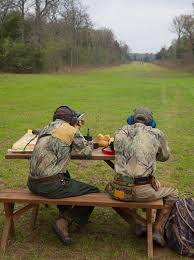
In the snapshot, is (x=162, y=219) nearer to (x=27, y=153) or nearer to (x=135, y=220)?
(x=135, y=220)

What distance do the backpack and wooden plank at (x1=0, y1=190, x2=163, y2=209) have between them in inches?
12.1

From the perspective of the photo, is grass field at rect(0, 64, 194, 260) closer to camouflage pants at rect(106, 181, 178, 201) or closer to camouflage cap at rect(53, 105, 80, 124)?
camouflage pants at rect(106, 181, 178, 201)

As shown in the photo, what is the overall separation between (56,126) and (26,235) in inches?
55.0

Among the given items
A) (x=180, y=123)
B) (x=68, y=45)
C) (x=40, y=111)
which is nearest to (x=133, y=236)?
(x=180, y=123)

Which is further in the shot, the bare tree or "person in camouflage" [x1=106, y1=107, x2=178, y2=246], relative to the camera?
the bare tree

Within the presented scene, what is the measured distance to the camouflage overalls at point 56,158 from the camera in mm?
5074

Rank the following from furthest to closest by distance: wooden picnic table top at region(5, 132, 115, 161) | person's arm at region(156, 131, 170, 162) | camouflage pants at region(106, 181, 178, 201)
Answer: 1. wooden picnic table top at region(5, 132, 115, 161)
2. person's arm at region(156, 131, 170, 162)
3. camouflage pants at region(106, 181, 178, 201)

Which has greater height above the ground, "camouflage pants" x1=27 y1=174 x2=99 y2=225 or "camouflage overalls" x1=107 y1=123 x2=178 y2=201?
"camouflage overalls" x1=107 y1=123 x2=178 y2=201

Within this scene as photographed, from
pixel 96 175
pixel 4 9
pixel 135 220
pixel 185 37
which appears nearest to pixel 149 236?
pixel 135 220

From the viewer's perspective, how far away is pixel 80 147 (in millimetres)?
5316

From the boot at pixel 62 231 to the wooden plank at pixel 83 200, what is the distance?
344 millimetres

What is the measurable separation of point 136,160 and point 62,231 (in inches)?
46.1

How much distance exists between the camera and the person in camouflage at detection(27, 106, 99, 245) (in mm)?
5082

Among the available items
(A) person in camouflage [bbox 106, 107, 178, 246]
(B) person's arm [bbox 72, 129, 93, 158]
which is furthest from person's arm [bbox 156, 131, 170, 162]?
(B) person's arm [bbox 72, 129, 93, 158]
